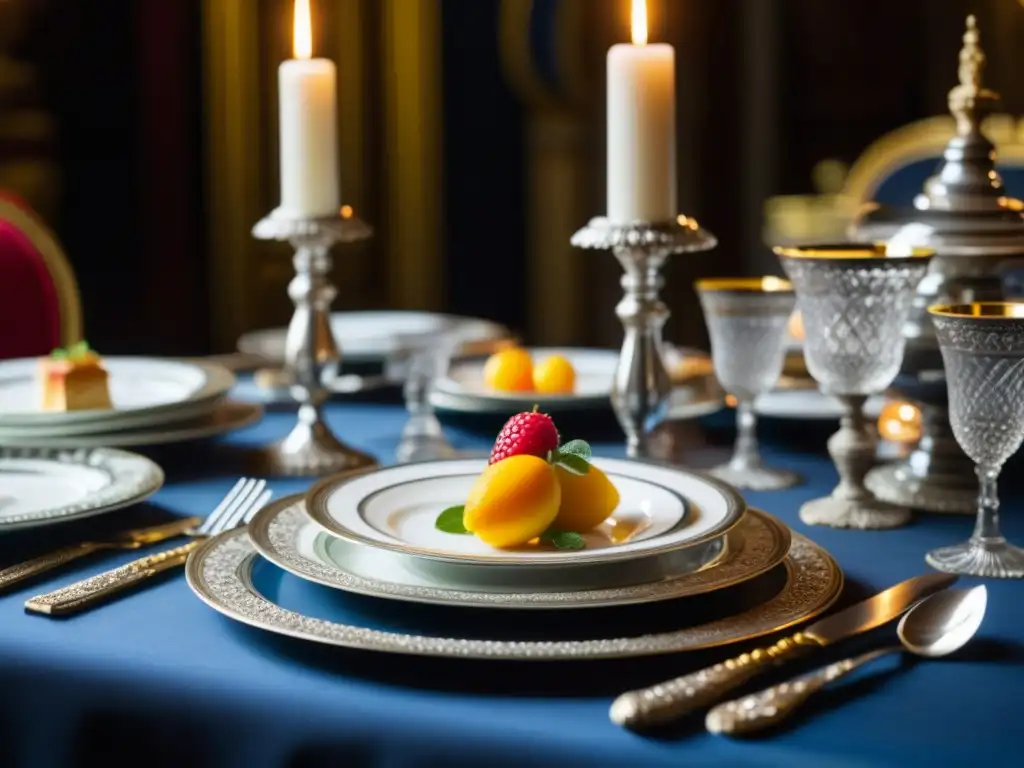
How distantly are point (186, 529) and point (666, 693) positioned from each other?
0.41 meters

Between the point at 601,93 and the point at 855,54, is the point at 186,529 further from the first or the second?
the point at 855,54

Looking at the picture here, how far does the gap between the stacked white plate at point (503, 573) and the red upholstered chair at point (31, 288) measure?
2.93 feet

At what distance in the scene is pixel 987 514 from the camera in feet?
2.54

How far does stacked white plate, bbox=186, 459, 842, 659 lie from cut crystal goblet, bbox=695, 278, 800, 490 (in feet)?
0.66

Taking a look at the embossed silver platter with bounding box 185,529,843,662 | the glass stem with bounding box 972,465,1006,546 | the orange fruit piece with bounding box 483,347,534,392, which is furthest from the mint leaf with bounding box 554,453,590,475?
the orange fruit piece with bounding box 483,347,534,392

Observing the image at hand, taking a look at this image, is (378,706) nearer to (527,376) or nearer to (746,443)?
(746,443)

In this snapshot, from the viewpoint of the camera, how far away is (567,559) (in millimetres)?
661

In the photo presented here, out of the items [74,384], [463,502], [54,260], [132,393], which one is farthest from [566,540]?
[54,260]

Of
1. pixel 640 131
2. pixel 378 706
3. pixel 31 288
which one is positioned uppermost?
pixel 640 131

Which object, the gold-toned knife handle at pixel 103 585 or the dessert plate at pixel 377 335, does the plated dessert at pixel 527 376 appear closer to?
the dessert plate at pixel 377 335

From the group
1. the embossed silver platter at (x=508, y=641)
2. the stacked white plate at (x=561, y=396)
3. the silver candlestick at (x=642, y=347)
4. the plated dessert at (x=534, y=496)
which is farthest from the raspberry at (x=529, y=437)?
the stacked white plate at (x=561, y=396)

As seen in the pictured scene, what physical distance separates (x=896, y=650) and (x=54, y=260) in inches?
48.7

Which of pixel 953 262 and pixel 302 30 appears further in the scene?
pixel 302 30

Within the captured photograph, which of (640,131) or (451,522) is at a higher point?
(640,131)
